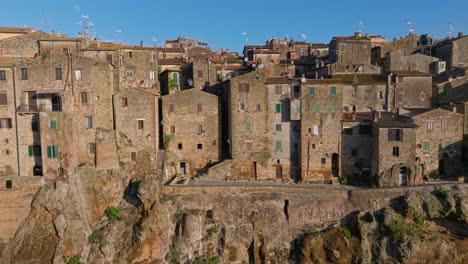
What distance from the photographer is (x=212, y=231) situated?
120 feet

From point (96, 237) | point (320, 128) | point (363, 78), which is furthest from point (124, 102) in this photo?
point (363, 78)

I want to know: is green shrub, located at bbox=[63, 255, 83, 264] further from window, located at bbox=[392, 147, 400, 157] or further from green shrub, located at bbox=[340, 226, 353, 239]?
window, located at bbox=[392, 147, 400, 157]

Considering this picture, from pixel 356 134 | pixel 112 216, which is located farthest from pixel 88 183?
pixel 356 134

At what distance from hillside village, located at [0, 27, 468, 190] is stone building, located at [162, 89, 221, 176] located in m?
0.10

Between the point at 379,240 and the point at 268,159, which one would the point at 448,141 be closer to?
the point at 379,240

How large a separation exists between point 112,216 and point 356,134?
23697mm

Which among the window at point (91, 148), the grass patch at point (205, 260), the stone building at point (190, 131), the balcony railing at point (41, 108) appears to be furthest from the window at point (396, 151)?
the balcony railing at point (41, 108)

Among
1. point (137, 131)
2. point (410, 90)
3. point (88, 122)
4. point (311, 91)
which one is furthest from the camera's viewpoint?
point (410, 90)

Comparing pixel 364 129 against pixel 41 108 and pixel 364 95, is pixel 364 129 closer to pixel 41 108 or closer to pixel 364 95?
pixel 364 95

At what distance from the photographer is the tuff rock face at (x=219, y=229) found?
115ft

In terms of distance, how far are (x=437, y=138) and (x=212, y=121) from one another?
21.6 m

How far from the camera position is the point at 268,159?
139ft

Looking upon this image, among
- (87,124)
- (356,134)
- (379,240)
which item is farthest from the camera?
(356,134)

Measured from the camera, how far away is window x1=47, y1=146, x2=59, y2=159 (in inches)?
1446
